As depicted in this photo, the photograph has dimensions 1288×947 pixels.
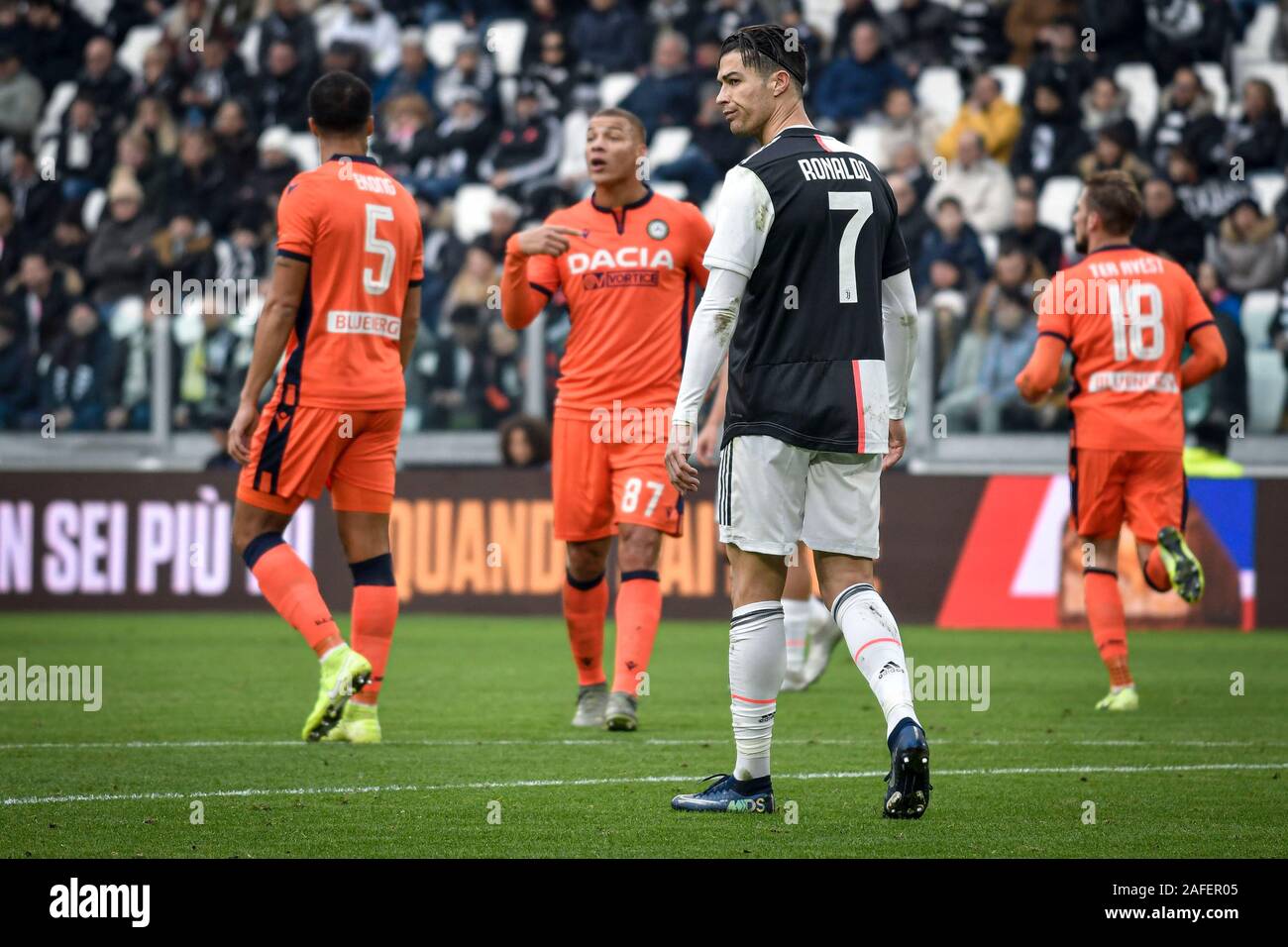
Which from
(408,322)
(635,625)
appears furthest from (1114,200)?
(408,322)

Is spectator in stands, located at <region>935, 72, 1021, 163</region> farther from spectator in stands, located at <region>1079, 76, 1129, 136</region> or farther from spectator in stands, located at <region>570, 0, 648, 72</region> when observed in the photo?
spectator in stands, located at <region>570, 0, 648, 72</region>

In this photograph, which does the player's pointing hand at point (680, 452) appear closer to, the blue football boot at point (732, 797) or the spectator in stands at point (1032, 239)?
the blue football boot at point (732, 797)

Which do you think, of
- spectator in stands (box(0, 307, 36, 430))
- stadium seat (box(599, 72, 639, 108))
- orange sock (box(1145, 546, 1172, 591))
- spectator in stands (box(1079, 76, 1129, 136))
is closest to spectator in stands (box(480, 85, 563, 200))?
stadium seat (box(599, 72, 639, 108))

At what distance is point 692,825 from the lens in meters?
5.46

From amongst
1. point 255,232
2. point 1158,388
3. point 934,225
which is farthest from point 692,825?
point 255,232

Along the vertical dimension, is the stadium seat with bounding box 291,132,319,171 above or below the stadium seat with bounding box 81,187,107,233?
above

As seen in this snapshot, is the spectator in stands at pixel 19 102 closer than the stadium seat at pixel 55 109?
No

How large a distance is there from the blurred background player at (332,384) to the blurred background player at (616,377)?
683mm

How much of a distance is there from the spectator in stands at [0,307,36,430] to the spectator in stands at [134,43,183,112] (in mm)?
4904

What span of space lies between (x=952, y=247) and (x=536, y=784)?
10472mm

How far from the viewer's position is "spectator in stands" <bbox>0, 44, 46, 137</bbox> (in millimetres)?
20734

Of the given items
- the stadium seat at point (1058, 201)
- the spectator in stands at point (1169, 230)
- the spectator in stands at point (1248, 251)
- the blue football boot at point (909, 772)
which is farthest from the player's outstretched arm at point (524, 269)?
the stadium seat at point (1058, 201)

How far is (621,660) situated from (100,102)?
565 inches

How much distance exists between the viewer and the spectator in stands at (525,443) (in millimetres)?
14664
